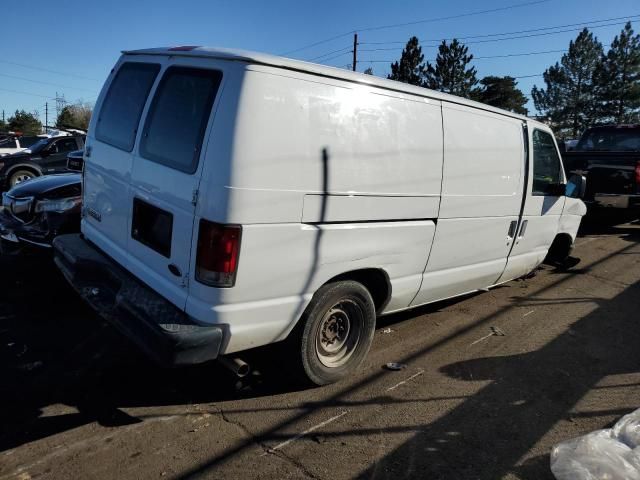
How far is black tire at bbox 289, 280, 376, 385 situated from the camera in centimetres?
354

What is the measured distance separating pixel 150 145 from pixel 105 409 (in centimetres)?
180

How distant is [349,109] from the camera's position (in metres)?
3.45

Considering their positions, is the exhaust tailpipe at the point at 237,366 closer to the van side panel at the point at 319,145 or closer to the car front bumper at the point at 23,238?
the van side panel at the point at 319,145

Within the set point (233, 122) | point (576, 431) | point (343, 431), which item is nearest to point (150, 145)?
point (233, 122)

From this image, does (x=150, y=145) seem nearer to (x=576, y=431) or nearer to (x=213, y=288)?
(x=213, y=288)

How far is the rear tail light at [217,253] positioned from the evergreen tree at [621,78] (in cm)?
5149

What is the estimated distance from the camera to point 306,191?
3.22 metres

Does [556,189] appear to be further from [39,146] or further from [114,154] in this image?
[39,146]

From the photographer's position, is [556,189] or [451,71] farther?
[451,71]

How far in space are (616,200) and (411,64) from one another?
1428 inches

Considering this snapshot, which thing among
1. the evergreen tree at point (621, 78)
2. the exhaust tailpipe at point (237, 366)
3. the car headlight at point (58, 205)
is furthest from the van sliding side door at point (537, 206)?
the evergreen tree at point (621, 78)

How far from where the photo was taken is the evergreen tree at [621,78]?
44028 millimetres

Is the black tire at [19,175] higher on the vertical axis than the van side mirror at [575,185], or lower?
lower

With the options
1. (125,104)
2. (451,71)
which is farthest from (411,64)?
(125,104)
